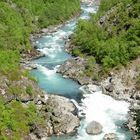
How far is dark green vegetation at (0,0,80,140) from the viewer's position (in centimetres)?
7994

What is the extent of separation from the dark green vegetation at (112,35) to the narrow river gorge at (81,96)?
6.02m

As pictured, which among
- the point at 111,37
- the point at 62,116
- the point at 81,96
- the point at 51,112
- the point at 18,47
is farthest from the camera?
the point at 18,47

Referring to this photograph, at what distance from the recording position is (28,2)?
158375mm

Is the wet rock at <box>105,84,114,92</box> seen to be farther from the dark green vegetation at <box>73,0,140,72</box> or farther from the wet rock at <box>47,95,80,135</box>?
the wet rock at <box>47,95,80,135</box>

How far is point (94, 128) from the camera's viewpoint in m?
80.5

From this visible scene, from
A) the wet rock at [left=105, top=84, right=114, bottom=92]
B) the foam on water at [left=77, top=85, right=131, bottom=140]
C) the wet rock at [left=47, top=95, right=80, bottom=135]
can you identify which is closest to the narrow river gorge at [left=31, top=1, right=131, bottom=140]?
the foam on water at [left=77, top=85, right=131, bottom=140]

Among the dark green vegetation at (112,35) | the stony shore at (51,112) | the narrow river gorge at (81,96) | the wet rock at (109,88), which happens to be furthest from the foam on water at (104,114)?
the dark green vegetation at (112,35)

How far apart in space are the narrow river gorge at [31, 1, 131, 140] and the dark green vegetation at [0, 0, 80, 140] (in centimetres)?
552

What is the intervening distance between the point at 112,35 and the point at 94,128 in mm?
41860

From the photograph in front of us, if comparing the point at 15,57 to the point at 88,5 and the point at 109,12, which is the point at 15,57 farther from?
the point at 88,5

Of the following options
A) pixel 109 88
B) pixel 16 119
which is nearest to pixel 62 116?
pixel 16 119

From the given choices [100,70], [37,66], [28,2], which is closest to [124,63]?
[100,70]

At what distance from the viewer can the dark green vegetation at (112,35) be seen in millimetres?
106188

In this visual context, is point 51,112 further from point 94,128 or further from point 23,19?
point 23,19
